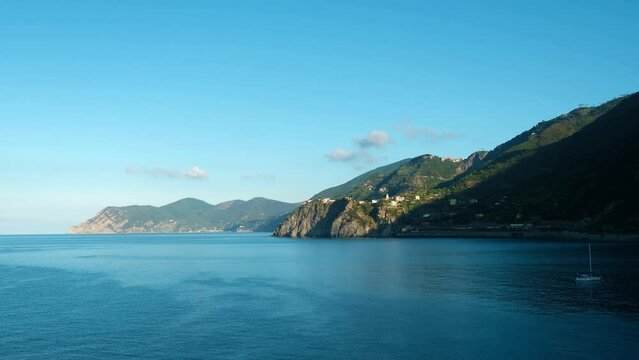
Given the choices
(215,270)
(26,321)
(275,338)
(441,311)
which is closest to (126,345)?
(275,338)

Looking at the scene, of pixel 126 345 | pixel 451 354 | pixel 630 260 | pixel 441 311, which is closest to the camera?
pixel 451 354

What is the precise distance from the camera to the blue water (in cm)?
5622

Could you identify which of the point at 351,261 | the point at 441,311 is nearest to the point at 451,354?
the point at 441,311

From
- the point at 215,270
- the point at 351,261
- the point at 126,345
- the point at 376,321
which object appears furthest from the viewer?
the point at 351,261

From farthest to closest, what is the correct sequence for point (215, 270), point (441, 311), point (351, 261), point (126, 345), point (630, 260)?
point (351, 261)
point (215, 270)
point (630, 260)
point (441, 311)
point (126, 345)

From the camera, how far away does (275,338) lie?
61.2 metres

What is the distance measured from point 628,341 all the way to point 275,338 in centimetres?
3742

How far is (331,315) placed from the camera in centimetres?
7481

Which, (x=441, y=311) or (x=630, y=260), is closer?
(x=441, y=311)

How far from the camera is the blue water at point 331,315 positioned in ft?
184

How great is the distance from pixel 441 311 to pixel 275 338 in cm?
2646

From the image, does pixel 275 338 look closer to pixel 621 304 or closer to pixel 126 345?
pixel 126 345

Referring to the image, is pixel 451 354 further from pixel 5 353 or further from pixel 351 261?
pixel 351 261

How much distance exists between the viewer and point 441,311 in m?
75.7
